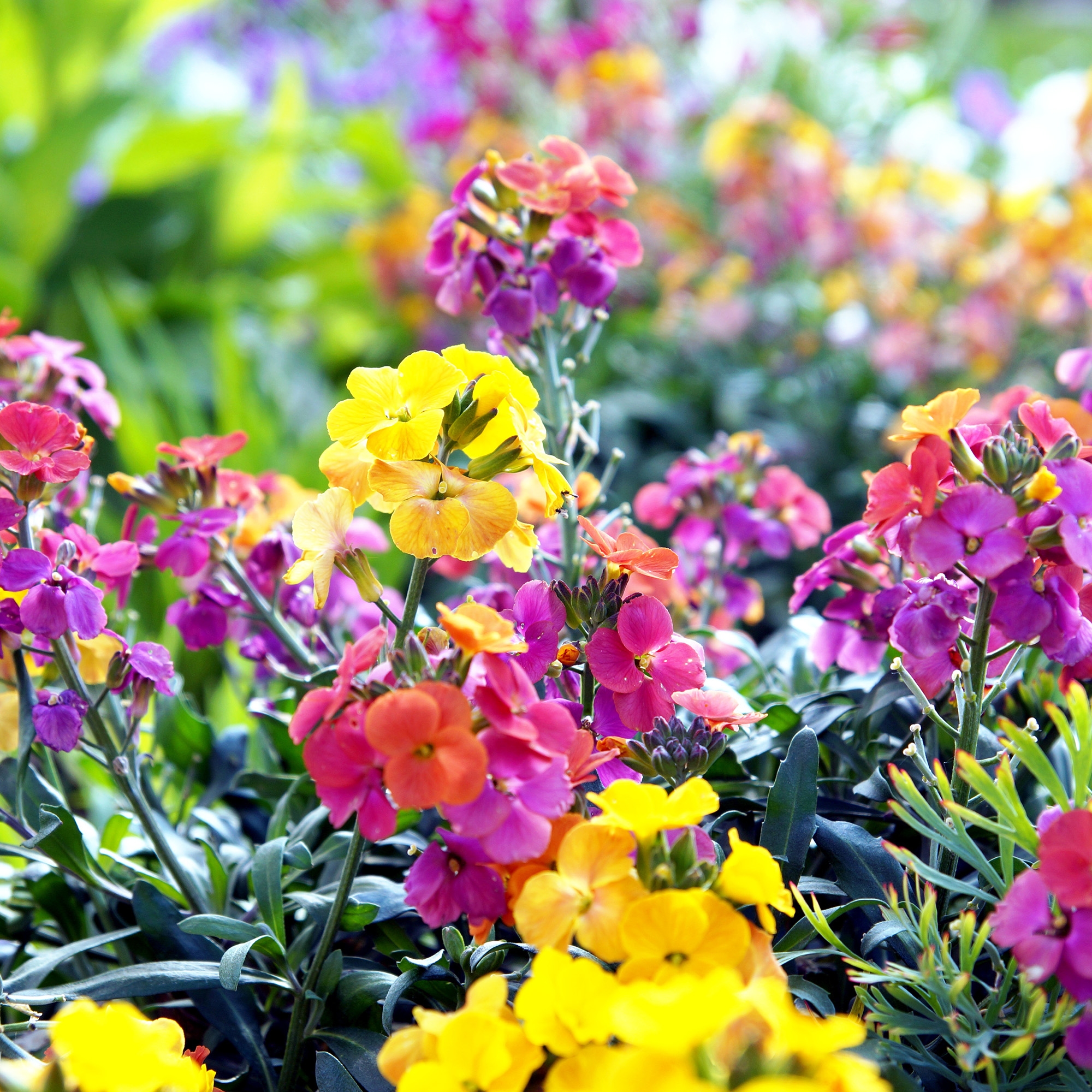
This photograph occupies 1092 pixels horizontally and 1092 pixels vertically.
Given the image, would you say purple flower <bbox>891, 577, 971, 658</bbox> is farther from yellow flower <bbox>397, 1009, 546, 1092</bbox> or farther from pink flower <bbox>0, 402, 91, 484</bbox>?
pink flower <bbox>0, 402, 91, 484</bbox>

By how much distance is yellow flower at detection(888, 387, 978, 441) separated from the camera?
0.63 m

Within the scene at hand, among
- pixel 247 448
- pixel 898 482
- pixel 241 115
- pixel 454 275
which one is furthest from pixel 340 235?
pixel 898 482

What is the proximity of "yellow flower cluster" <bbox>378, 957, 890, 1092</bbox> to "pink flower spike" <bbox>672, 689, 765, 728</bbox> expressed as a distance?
0.18m

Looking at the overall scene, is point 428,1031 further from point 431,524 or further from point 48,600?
point 48,600

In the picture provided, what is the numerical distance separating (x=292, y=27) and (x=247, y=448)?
3.13 metres

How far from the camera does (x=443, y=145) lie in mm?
2881

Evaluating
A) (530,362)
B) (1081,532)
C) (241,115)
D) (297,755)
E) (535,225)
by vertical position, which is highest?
(241,115)

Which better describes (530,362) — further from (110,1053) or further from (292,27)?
(292,27)

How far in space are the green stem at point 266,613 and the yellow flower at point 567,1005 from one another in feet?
1.46

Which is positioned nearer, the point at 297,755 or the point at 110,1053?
the point at 110,1053

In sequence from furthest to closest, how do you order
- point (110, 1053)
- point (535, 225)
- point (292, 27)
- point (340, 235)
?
point (292, 27) → point (340, 235) → point (535, 225) → point (110, 1053)

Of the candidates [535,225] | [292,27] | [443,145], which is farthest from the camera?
[292,27]

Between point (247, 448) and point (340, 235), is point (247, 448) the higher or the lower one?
the lower one

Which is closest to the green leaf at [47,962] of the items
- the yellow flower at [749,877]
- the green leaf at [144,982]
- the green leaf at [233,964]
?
the green leaf at [144,982]
